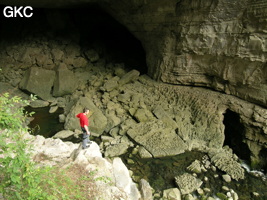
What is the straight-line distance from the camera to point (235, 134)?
19.3 ft

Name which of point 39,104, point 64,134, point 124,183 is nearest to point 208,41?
point 124,183

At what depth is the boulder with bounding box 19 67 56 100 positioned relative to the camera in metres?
7.94

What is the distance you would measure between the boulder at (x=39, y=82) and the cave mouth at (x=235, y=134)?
6.53m

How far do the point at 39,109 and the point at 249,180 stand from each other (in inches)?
272

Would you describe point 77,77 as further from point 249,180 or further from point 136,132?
point 249,180

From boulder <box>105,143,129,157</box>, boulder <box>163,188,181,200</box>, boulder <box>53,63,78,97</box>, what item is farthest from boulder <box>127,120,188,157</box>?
boulder <box>53,63,78,97</box>

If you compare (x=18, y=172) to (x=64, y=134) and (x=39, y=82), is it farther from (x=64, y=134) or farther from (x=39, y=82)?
(x=39, y=82)

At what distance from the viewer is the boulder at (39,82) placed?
794 centimetres

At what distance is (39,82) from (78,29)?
4.15 meters

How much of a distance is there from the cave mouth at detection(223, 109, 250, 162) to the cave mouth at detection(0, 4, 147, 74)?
4.62 metres

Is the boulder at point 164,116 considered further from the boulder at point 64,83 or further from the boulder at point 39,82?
the boulder at point 39,82

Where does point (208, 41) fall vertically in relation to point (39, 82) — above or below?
above

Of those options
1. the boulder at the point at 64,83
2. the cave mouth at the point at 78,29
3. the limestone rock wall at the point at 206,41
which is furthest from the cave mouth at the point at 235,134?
the boulder at the point at 64,83

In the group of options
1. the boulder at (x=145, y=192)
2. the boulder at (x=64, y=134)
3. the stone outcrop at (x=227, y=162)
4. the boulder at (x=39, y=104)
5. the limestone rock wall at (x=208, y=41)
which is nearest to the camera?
the boulder at (x=145, y=192)
